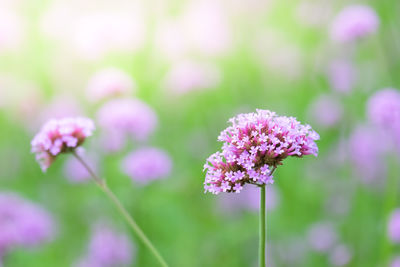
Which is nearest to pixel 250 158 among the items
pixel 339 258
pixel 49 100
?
pixel 339 258

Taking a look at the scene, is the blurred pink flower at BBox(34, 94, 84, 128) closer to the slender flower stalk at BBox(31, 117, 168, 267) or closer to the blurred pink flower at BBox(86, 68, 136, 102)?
the blurred pink flower at BBox(86, 68, 136, 102)

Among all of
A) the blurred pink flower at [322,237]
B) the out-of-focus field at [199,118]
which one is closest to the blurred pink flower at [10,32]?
the out-of-focus field at [199,118]

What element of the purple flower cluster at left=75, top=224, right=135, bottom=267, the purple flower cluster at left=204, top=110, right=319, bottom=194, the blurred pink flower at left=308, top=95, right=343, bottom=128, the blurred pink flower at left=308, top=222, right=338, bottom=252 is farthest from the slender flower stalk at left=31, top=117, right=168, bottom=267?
the blurred pink flower at left=308, top=95, right=343, bottom=128

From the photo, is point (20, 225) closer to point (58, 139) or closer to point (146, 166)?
point (146, 166)

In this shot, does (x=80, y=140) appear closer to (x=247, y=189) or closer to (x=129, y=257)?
(x=129, y=257)

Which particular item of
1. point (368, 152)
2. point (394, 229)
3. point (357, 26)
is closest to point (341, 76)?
point (368, 152)

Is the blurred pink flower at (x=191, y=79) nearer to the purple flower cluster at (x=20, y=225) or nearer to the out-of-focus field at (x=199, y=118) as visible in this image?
the out-of-focus field at (x=199, y=118)

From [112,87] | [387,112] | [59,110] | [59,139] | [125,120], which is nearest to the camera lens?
[59,139]

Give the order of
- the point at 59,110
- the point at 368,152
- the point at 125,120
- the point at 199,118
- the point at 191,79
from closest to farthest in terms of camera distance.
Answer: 1. the point at 125,120
2. the point at 368,152
3. the point at 191,79
4. the point at 59,110
5. the point at 199,118
